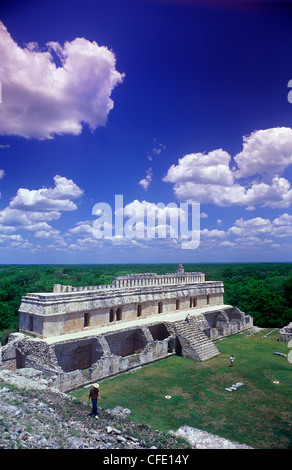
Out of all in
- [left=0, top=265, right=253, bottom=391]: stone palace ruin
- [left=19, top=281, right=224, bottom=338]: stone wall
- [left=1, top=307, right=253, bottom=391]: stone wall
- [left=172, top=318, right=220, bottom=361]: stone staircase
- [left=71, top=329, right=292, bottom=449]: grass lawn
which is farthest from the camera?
[left=172, top=318, right=220, bottom=361]: stone staircase

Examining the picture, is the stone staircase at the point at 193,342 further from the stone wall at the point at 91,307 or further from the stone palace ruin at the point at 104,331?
the stone wall at the point at 91,307

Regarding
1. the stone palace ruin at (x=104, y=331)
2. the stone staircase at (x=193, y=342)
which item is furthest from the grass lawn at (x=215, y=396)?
the stone palace ruin at (x=104, y=331)

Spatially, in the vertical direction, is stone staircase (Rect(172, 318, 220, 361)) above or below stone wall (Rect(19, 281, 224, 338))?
below

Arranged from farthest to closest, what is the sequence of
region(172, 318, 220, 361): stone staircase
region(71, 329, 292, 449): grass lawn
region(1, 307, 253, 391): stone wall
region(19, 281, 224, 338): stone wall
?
region(172, 318, 220, 361): stone staircase < region(19, 281, 224, 338): stone wall < region(1, 307, 253, 391): stone wall < region(71, 329, 292, 449): grass lawn

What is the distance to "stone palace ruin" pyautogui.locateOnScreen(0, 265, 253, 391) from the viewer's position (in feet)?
47.4

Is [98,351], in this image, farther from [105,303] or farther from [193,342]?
[193,342]

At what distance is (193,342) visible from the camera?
1859 centimetres

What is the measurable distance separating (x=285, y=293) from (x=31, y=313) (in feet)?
82.7

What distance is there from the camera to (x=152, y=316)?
21.6 metres

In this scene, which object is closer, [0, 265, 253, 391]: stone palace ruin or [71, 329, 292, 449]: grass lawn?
[71, 329, 292, 449]: grass lawn

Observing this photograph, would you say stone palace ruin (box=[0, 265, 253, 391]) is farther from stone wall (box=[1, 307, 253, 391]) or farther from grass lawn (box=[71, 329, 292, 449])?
grass lawn (box=[71, 329, 292, 449])

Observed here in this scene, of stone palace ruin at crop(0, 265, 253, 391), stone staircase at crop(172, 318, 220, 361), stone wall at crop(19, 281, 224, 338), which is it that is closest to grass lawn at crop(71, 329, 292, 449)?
stone staircase at crop(172, 318, 220, 361)
